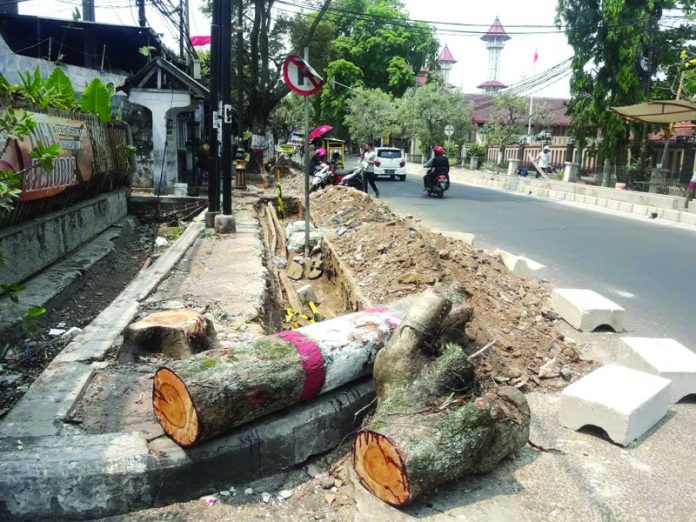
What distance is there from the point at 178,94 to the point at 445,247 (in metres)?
10.5

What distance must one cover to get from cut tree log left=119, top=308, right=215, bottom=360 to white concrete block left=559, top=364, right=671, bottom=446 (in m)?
2.60

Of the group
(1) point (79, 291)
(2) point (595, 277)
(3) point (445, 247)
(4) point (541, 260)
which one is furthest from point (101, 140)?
(2) point (595, 277)

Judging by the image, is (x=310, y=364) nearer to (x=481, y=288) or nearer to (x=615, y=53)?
(x=481, y=288)

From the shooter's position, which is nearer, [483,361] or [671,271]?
[483,361]

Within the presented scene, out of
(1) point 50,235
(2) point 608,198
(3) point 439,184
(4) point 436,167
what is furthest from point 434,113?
(1) point 50,235

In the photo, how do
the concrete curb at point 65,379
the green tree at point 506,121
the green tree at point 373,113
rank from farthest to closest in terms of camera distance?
the green tree at point 373,113 < the green tree at point 506,121 < the concrete curb at point 65,379

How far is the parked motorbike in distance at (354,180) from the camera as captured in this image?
16.8 meters

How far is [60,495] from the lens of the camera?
2598 mm

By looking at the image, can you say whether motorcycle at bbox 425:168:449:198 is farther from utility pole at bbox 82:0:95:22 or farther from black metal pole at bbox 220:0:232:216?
utility pole at bbox 82:0:95:22

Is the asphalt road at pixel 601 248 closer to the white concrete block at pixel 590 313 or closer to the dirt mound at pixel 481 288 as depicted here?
the white concrete block at pixel 590 313

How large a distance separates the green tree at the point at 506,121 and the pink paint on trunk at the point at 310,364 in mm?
31447

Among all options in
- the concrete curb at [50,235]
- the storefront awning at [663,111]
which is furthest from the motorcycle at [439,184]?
the concrete curb at [50,235]

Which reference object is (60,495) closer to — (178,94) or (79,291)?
(79,291)

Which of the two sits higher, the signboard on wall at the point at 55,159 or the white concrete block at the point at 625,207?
the signboard on wall at the point at 55,159
